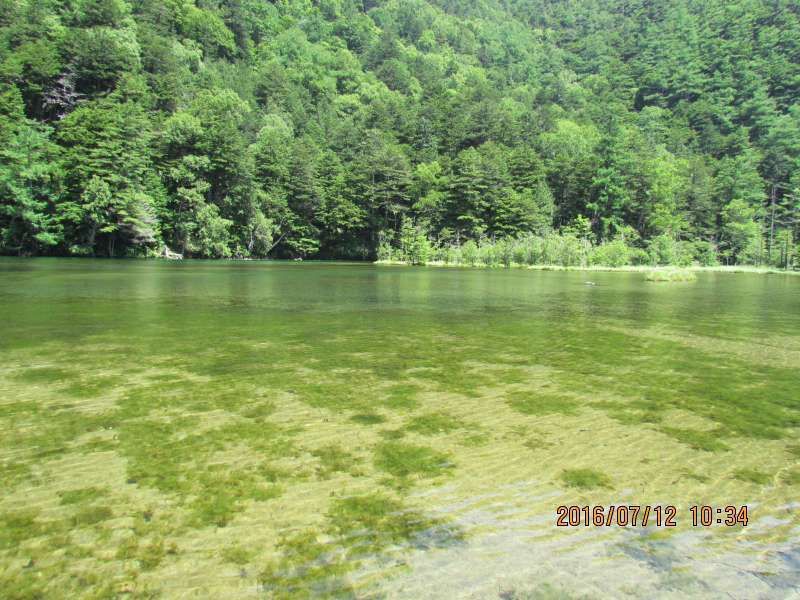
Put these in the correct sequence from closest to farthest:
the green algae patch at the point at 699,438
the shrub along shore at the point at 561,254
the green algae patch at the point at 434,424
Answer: the green algae patch at the point at 699,438, the green algae patch at the point at 434,424, the shrub along shore at the point at 561,254

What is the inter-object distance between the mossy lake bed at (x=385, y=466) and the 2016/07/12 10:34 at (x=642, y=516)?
3.1 inches

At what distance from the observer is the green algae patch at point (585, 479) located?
390 centimetres

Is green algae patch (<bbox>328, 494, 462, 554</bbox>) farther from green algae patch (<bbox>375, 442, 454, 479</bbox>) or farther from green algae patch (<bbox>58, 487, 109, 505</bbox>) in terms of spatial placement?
green algae patch (<bbox>58, 487, 109, 505</bbox>)

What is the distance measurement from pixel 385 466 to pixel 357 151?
290 feet

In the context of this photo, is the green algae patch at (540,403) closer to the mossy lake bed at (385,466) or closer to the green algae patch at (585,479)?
the mossy lake bed at (385,466)

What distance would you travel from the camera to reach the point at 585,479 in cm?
402

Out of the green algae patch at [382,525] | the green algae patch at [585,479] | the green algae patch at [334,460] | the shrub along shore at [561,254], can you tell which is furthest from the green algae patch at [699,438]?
the shrub along shore at [561,254]

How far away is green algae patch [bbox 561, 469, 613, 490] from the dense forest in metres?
54.8

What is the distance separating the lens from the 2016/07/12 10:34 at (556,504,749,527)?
3.42 m

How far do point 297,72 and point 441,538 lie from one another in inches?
5666

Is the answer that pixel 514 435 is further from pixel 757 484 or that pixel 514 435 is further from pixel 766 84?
pixel 766 84

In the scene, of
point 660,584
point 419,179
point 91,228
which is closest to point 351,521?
point 660,584

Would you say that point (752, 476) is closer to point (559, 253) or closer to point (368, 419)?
point (368, 419)
